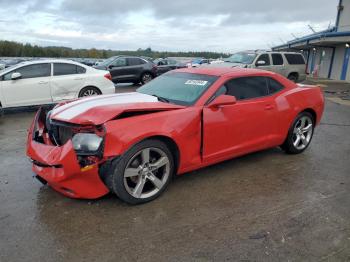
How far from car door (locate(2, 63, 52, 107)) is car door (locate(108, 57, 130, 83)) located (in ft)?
22.5

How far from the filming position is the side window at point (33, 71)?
8.55m

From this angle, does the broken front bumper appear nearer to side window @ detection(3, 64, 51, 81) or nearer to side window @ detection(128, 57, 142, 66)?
side window @ detection(3, 64, 51, 81)

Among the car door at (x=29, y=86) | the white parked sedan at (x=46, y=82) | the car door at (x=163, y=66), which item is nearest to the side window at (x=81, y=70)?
the white parked sedan at (x=46, y=82)

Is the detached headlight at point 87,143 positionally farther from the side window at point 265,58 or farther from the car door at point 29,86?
the side window at point 265,58

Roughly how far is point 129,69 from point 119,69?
52cm

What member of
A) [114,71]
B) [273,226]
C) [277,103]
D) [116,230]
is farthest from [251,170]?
[114,71]

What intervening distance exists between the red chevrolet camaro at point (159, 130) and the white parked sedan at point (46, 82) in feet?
15.8

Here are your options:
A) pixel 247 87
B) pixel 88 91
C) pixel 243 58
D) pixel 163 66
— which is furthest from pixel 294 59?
pixel 247 87

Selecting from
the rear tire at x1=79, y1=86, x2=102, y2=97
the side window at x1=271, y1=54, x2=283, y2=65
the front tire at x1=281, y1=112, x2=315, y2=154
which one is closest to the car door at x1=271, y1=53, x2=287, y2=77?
the side window at x1=271, y1=54, x2=283, y2=65

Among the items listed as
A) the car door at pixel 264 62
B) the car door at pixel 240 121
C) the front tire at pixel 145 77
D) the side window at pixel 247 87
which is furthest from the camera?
the front tire at pixel 145 77

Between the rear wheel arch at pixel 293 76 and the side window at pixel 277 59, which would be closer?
the side window at pixel 277 59

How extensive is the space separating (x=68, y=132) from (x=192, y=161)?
5.01ft

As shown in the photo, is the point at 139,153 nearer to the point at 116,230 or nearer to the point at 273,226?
the point at 116,230

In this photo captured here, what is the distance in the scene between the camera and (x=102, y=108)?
3.58 meters
